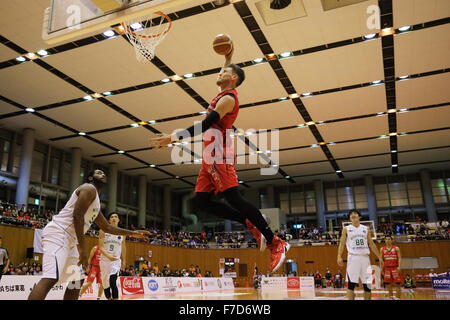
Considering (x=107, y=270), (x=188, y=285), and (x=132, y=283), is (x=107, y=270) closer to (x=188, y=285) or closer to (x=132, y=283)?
(x=132, y=283)

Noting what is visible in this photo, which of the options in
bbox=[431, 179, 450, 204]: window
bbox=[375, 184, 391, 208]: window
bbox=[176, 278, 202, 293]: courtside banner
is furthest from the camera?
bbox=[375, 184, 391, 208]: window

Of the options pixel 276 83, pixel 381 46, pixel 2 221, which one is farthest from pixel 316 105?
pixel 2 221

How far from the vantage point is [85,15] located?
19.1 feet

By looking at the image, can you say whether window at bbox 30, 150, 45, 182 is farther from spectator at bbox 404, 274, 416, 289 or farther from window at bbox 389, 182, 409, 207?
window at bbox 389, 182, 409, 207

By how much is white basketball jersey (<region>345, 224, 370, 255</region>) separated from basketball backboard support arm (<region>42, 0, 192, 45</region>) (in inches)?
215

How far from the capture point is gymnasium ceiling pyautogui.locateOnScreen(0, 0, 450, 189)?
45.3 ft

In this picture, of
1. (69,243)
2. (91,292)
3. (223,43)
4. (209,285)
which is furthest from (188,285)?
(223,43)

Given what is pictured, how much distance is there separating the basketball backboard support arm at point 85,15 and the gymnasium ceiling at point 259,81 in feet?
23.9

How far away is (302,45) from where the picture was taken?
50.2 feet

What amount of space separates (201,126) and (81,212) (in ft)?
5.39

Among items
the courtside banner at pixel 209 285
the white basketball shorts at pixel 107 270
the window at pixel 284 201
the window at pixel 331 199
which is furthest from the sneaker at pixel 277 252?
the window at pixel 284 201

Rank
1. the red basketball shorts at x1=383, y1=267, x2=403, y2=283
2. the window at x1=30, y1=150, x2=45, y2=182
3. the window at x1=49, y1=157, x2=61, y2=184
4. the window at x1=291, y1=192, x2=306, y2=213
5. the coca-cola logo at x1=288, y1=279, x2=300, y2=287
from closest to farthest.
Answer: the red basketball shorts at x1=383, y1=267, x2=403, y2=283 < the coca-cola logo at x1=288, y1=279, x2=300, y2=287 < the window at x1=30, y1=150, x2=45, y2=182 < the window at x1=49, y1=157, x2=61, y2=184 < the window at x1=291, y1=192, x2=306, y2=213

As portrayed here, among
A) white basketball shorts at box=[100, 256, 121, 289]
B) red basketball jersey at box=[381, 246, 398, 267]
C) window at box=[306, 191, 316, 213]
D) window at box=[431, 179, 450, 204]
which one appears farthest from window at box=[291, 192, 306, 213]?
white basketball shorts at box=[100, 256, 121, 289]

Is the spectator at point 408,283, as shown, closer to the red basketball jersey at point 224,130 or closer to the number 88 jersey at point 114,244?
the number 88 jersey at point 114,244
